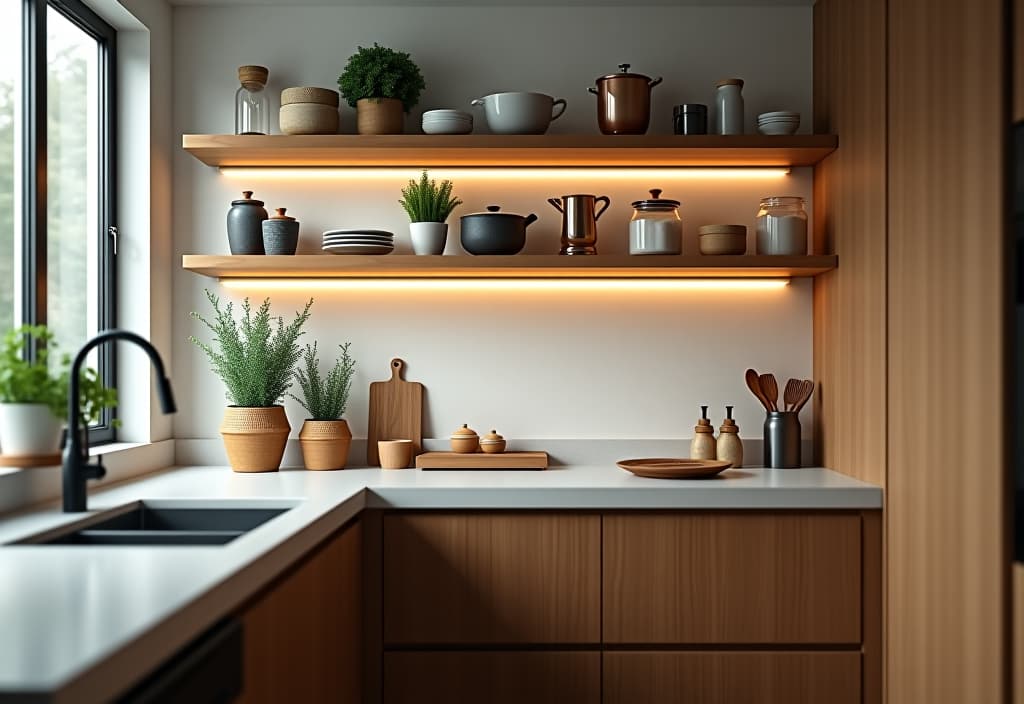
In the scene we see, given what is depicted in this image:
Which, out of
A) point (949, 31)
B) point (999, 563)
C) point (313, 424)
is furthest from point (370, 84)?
point (999, 563)

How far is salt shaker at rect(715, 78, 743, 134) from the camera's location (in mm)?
3045

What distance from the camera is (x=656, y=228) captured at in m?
2.97

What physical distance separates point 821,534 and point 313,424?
1.51m

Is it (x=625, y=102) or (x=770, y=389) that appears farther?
(x=770, y=389)

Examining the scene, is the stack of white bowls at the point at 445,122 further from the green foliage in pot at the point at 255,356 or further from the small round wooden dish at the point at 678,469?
the small round wooden dish at the point at 678,469

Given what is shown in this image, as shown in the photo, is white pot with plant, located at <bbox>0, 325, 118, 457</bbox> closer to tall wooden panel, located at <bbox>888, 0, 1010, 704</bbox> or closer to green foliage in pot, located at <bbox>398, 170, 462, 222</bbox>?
green foliage in pot, located at <bbox>398, 170, 462, 222</bbox>

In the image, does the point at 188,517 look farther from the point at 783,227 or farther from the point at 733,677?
the point at 783,227

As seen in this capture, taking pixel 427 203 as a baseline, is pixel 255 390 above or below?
below

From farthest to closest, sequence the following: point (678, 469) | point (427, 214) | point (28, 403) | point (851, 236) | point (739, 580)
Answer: point (427, 214) < point (851, 236) < point (678, 469) < point (739, 580) < point (28, 403)

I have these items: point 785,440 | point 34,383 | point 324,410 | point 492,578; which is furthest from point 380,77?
point 785,440

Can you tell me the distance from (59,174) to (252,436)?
908 millimetres

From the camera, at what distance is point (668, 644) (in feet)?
8.39

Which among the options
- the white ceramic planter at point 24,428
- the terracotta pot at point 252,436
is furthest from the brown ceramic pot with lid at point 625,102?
the white ceramic planter at point 24,428

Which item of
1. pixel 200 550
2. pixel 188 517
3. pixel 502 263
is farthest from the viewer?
pixel 502 263
